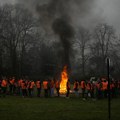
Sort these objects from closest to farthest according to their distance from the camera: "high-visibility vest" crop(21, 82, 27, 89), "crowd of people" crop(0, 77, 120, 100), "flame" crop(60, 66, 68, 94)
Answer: "crowd of people" crop(0, 77, 120, 100)
"high-visibility vest" crop(21, 82, 27, 89)
"flame" crop(60, 66, 68, 94)

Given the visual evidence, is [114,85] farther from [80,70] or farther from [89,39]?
[80,70]

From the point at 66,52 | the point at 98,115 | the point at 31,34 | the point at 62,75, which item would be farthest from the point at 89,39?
the point at 98,115

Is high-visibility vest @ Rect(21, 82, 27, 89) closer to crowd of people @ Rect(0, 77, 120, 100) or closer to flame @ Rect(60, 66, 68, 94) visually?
crowd of people @ Rect(0, 77, 120, 100)

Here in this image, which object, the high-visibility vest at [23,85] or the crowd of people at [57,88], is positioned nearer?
the crowd of people at [57,88]

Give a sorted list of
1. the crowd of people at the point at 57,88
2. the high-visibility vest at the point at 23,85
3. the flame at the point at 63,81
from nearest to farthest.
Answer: the crowd of people at the point at 57,88 → the high-visibility vest at the point at 23,85 → the flame at the point at 63,81

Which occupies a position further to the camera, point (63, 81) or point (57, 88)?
point (63, 81)

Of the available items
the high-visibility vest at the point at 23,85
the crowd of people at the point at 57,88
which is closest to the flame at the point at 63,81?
the crowd of people at the point at 57,88

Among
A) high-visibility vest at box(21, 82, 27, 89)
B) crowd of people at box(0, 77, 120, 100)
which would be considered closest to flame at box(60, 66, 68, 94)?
crowd of people at box(0, 77, 120, 100)

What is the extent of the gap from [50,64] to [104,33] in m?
15.9

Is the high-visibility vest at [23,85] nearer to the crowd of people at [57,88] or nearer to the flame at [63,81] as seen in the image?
the crowd of people at [57,88]

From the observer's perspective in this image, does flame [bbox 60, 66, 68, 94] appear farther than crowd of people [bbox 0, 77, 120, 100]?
Yes

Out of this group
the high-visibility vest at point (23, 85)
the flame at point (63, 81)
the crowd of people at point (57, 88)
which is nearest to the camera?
the crowd of people at point (57, 88)

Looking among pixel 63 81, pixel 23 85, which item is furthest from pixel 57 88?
pixel 63 81

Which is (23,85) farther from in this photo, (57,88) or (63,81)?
(63,81)
